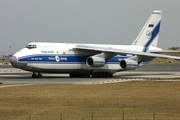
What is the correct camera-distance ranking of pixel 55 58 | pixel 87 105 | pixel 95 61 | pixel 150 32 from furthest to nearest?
1. pixel 150 32
2. pixel 95 61
3. pixel 55 58
4. pixel 87 105

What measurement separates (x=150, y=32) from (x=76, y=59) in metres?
14.3

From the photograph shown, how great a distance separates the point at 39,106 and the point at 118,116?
494 cm

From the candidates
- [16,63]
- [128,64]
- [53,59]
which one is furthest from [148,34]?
[16,63]

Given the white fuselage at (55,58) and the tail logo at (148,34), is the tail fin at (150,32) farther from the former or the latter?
the white fuselage at (55,58)

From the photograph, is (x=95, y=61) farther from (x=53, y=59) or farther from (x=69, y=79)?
(x=53, y=59)

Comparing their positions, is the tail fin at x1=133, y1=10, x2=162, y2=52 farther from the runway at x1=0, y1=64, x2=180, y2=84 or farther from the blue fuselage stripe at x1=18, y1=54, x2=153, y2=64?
the blue fuselage stripe at x1=18, y1=54, x2=153, y2=64

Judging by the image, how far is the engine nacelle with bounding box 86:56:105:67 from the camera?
123 feet

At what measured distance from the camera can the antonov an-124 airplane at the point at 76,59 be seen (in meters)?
35.2

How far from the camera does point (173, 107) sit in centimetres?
1633

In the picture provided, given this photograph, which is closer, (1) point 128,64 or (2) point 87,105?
(2) point 87,105

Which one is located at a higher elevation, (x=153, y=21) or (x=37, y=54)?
(x=153, y=21)

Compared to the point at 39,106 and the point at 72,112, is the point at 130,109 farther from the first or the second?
the point at 39,106

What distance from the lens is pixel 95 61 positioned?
123ft

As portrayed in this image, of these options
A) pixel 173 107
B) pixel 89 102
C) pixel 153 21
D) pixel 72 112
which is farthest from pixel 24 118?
pixel 153 21
